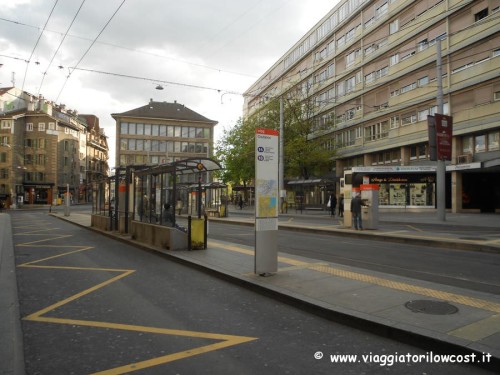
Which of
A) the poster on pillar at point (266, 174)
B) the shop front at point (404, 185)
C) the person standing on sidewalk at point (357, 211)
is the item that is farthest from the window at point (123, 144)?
the poster on pillar at point (266, 174)

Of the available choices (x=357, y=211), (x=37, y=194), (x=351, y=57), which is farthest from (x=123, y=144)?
(x=357, y=211)

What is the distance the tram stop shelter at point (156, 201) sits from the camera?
439 inches

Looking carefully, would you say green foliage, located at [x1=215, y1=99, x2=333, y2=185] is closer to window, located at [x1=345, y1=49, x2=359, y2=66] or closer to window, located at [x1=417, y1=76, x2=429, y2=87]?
window, located at [x1=345, y1=49, x2=359, y2=66]

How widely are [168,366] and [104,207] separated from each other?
16.6 meters

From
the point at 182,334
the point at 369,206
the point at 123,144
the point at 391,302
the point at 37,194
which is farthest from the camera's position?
the point at 123,144

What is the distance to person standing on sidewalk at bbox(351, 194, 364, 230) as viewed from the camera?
17.6 metres

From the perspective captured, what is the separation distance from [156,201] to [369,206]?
10.1 meters

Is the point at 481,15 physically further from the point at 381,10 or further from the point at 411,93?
the point at 381,10

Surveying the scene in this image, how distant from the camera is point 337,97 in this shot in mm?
45969

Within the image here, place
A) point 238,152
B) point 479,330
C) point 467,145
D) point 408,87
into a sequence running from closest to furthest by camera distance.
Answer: point 479,330
point 467,145
point 408,87
point 238,152

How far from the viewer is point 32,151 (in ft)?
Answer: 228

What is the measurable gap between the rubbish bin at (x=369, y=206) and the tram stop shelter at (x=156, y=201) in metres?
7.83

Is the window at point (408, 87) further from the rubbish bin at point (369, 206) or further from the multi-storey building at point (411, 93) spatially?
the rubbish bin at point (369, 206)

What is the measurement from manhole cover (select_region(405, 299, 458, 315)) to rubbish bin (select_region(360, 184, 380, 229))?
41.9ft
